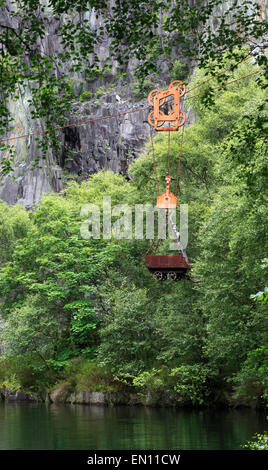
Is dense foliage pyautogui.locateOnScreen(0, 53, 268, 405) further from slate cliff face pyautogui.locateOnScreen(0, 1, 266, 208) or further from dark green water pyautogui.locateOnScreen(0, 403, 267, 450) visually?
slate cliff face pyautogui.locateOnScreen(0, 1, 266, 208)

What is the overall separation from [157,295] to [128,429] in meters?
12.2

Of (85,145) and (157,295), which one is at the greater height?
(85,145)

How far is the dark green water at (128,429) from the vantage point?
15.4m

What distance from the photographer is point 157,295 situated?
3047 cm

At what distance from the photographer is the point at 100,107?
174 feet

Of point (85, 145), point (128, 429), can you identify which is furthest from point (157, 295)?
point (85, 145)

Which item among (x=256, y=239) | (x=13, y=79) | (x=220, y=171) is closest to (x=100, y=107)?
(x=220, y=171)

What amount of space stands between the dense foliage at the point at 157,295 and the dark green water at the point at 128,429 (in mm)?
1250

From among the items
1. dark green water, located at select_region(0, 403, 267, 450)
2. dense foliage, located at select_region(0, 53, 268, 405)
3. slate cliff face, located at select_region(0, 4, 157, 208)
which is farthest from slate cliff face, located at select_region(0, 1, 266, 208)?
dark green water, located at select_region(0, 403, 267, 450)

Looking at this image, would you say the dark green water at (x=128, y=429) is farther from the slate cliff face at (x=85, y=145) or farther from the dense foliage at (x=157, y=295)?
the slate cliff face at (x=85, y=145)

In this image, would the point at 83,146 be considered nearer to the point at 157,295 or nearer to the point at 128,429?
the point at 157,295

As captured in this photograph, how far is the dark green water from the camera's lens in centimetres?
1536

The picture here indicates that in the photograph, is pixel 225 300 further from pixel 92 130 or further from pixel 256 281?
pixel 92 130

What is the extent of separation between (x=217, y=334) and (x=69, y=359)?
1368 cm
